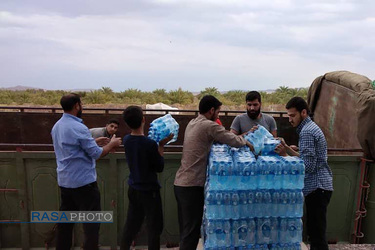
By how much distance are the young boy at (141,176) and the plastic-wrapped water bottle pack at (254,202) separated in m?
0.67

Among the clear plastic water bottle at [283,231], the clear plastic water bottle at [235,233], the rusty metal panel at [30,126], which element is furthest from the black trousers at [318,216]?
the rusty metal panel at [30,126]

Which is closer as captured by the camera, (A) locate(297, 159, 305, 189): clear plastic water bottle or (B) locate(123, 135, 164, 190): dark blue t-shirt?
(A) locate(297, 159, 305, 189): clear plastic water bottle

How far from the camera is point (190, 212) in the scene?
3363mm

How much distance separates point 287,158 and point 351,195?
210cm

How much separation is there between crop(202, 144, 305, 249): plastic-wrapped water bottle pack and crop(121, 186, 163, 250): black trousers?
70 centimetres

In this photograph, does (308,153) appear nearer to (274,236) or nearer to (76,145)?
(274,236)

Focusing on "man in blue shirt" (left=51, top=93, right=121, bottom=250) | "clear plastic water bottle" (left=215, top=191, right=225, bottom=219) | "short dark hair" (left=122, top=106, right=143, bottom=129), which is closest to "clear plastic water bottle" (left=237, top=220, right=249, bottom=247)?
"clear plastic water bottle" (left=215, top=191, right=225, bottom=219)

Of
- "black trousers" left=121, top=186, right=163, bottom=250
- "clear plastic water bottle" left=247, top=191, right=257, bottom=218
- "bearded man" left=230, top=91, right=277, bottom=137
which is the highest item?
"bearded man" left=230, top=91, right=277, bottom=137

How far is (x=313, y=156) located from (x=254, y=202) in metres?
0.87

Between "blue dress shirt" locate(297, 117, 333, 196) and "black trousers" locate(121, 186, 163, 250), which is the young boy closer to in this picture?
"black trousers" locate(121, 186, 163, 250)

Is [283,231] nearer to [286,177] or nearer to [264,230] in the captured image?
[264,230]

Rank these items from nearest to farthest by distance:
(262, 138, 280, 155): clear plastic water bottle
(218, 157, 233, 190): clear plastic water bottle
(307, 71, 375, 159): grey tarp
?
(218, 157, 233, 190): clear plastic water bottle
(262, 138, 280, 155): clear plastic water bottle
(307, 71, 375, 159): grey tarp

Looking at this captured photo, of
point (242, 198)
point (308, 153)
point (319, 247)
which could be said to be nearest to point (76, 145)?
point (242, 198)

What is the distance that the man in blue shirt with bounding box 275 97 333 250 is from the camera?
10.9 feet
